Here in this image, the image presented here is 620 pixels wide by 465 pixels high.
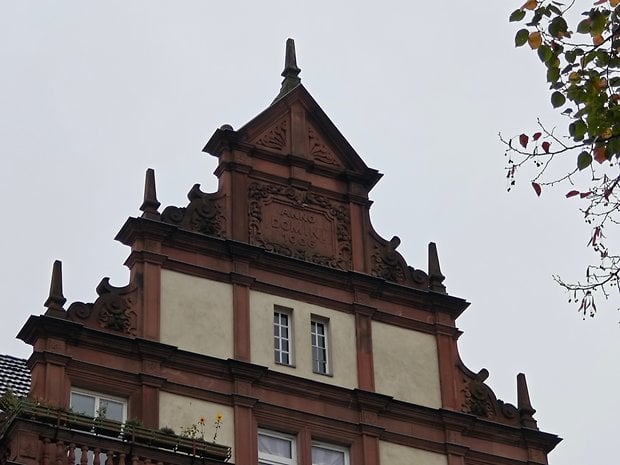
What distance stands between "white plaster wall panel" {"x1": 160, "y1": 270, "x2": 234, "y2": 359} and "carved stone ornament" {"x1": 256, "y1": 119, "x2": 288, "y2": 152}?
139 inches

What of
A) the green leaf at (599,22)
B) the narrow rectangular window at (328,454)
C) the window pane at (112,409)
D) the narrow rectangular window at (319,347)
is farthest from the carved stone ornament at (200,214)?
the green leaf at (599,22)

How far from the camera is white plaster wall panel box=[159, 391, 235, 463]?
28797mm

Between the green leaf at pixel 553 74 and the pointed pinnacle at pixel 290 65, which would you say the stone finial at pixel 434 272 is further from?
the green leaf at pixel 553 74

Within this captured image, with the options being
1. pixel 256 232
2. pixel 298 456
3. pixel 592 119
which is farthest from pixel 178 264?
pixel 592 119

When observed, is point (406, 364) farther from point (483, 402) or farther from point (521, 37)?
point (521, 37)

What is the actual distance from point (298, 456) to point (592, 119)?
13.9 meters

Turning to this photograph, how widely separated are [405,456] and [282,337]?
10.2ft

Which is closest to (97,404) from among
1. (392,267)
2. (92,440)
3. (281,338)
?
(92,440)

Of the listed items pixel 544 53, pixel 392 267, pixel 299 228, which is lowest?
pixel 544 53

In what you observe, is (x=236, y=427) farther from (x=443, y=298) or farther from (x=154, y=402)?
(x=443, y=298)

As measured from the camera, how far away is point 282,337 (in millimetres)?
31250

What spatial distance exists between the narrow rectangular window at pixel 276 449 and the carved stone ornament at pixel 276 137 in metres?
6.25

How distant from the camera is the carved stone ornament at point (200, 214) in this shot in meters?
31.3

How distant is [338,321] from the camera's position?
32000 mm
